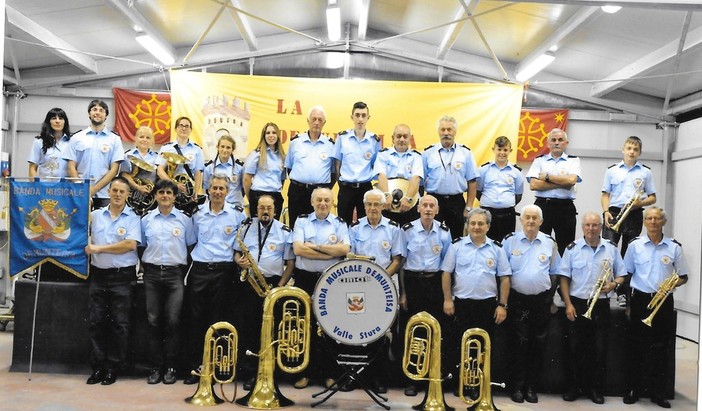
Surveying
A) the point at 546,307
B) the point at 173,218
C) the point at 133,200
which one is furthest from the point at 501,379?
the point at 133,200

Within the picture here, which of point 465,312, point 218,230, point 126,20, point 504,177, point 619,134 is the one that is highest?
point 126,20

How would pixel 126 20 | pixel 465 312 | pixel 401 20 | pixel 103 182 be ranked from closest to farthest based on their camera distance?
pixel 465 312 < pixel 103 182 < pixel 126 20 < pixel 401 20

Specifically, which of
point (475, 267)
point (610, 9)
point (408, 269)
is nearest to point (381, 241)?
point (408, 269)

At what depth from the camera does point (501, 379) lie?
685 centimetres

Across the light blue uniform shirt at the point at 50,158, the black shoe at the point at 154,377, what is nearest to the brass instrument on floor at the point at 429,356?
the black shoe at the point at 154,377

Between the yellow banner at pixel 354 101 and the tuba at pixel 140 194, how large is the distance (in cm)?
340

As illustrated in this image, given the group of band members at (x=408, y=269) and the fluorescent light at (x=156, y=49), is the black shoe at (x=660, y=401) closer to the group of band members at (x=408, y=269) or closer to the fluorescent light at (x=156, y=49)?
the group of band members at (x=408, y=269)

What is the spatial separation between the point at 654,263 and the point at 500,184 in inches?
66.3

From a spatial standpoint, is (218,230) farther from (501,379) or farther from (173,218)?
(501,379)

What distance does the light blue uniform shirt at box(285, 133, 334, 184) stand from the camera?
7324 millimetres

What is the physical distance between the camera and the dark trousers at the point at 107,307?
21.8 ft

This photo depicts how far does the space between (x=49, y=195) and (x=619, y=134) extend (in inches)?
378

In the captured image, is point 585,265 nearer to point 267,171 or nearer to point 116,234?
point 267,171

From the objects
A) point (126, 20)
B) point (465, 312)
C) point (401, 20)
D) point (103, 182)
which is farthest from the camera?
point (401, 20)
